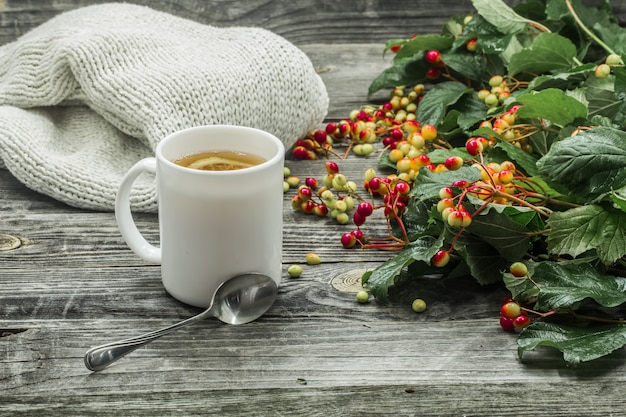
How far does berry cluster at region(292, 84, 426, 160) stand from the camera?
128 centimetres

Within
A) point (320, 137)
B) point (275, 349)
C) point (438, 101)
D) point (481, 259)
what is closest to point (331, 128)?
point (320, 137)

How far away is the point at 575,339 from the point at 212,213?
37 centimetres

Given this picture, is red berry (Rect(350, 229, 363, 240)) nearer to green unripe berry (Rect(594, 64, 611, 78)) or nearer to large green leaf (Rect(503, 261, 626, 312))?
large green leaf (Rect(503, 261, 626, 312))

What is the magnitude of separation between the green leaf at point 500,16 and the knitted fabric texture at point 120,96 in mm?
288

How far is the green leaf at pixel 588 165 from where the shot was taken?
0.87m

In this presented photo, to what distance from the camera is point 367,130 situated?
1308mm

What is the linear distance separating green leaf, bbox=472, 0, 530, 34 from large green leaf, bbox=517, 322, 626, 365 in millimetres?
636

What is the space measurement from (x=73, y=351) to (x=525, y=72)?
841mm

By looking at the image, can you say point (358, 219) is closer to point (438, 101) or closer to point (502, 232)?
point (502, 232)

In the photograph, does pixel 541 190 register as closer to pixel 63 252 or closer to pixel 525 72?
pixel 525 72

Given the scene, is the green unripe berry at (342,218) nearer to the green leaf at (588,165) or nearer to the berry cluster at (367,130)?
the berry cluster at (367,130)

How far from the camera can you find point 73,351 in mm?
793

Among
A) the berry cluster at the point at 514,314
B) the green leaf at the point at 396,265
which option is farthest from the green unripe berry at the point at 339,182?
the berry cluster at the point at 514,314

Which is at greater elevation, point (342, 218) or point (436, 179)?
point (436, 179)
